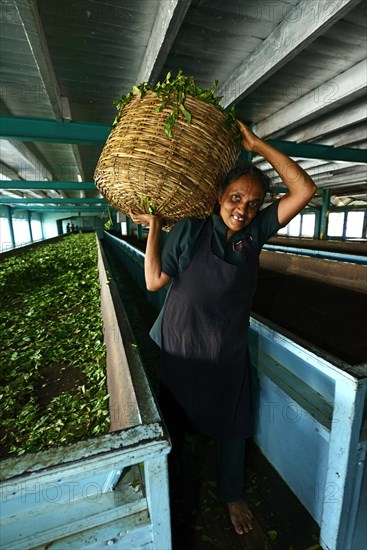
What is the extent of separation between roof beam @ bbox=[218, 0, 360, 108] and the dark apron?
2195mm

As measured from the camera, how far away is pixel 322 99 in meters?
3.93

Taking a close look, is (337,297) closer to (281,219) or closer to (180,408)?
(281,219)

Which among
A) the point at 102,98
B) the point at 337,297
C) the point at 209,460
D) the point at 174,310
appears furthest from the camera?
the point at 102,98

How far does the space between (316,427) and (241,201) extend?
A: 50.2 inches

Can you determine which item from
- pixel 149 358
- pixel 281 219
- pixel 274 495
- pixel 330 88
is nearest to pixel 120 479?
pixel 281 219

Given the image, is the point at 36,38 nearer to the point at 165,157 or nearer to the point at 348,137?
the point at 165,157

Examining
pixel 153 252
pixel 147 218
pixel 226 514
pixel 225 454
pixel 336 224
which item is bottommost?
pixel 226 514

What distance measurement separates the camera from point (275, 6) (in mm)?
2352

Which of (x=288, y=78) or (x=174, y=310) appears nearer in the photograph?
(x=174, y=310)

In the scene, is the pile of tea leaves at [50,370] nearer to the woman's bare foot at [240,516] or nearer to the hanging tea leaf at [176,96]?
the woman's bare foot at [240,516]

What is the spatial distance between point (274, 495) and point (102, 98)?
5242mm

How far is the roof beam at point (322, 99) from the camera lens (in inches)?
131

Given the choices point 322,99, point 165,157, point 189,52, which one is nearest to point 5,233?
point 189,52

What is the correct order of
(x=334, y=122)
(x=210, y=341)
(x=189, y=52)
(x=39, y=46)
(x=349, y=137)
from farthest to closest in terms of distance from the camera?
(x=349, y=137) → (x=334, y=122) → (x=189, y=52) → (x=39, y=46) → (x=210, y=341)
